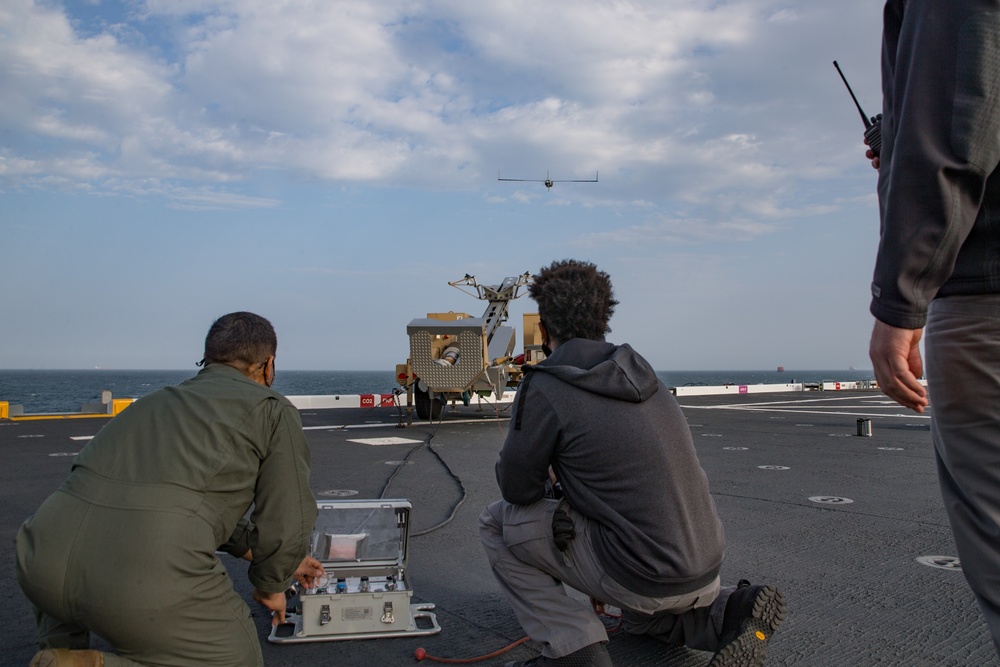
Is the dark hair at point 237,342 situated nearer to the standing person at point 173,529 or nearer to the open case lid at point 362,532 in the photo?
the standing person at point 173,529

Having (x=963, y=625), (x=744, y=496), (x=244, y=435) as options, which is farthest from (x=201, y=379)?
(x=744, y=496)

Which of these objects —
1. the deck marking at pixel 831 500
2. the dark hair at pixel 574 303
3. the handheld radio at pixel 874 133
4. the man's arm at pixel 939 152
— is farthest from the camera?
the deck marking at pixel 831 500

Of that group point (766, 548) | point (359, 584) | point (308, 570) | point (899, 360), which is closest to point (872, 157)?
point (899, 360)

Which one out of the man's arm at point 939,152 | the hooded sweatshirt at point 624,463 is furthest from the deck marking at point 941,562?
the man's arm at point 939,152

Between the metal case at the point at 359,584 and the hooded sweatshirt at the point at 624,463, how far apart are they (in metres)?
0.98

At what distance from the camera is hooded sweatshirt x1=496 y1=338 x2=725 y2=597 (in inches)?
96.0

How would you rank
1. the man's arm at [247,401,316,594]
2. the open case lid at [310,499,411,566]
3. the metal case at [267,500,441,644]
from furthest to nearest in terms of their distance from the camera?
the open case lid at [310,499,411,566] < the metal case at [267,500,441,644] < the man's arm at [247,401,316,594]

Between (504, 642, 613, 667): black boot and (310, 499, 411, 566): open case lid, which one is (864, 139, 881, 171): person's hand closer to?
(504, 642, 613, 667): black boot

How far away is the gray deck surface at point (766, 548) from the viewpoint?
290 cm

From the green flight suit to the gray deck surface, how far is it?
2.32 feet

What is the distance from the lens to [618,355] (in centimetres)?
258

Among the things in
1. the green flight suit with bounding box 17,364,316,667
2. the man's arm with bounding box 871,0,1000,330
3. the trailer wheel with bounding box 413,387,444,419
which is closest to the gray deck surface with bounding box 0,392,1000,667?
the green flight suit with bounding box 17,364,316,667

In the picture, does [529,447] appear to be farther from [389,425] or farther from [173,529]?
[389,425]

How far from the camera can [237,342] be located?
2553mm
